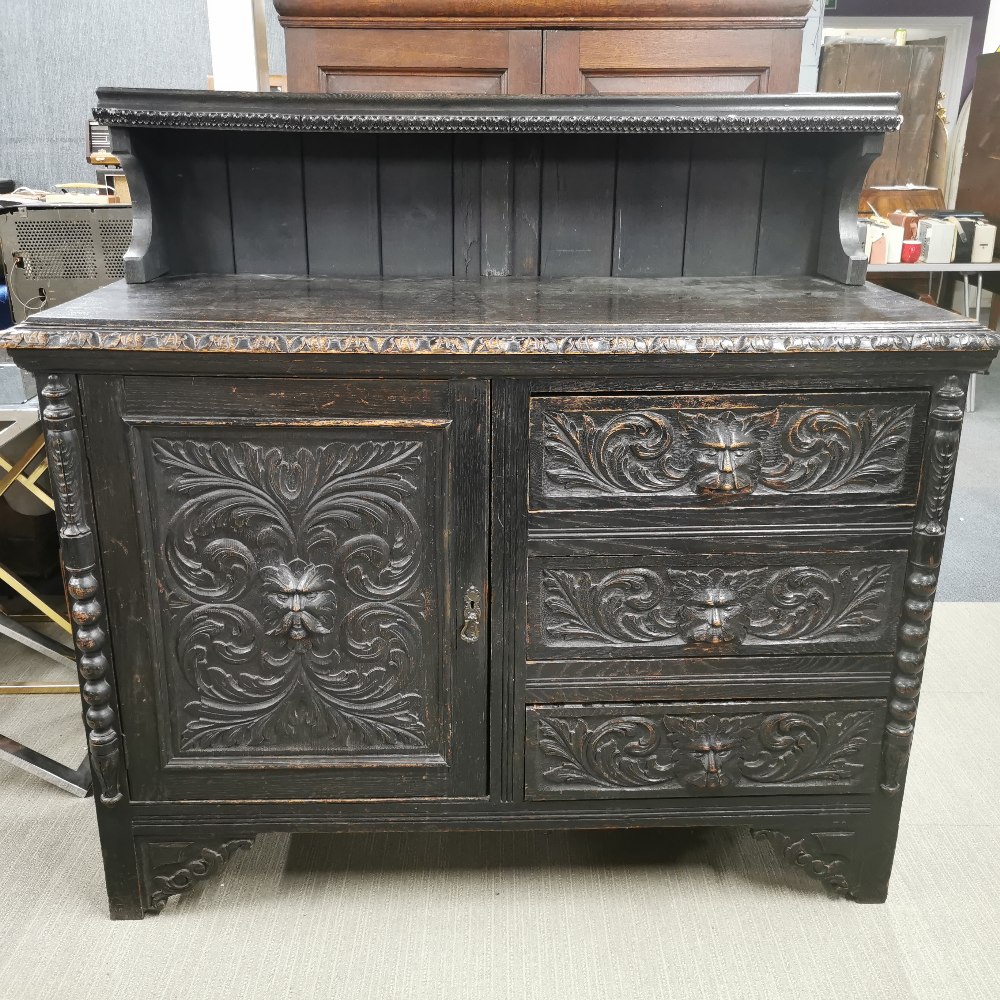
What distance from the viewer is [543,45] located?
1854 millimetres

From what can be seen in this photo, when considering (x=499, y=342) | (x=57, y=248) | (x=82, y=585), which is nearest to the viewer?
(x=499, y=342)

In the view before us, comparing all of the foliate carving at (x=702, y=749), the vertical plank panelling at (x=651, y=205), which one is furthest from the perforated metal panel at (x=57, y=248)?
the foliate carving at (x=702, y=749)

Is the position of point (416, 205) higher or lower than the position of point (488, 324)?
higher

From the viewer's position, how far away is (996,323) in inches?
221

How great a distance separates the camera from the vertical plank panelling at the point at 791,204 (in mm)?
1712

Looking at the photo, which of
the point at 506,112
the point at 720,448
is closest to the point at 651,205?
the point at 506,112

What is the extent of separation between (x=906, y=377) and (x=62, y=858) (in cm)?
165

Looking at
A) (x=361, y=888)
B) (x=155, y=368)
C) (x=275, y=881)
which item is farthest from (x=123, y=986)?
(x=155, y=368)

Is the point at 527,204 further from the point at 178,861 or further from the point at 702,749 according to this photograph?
the point at 178,861

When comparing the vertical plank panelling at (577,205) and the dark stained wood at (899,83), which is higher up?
the dark stained wood at (899,83)

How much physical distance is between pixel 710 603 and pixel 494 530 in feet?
1.16

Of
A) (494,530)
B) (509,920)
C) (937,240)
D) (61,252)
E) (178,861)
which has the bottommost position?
(509,920)

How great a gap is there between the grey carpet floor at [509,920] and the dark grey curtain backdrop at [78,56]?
447 cm

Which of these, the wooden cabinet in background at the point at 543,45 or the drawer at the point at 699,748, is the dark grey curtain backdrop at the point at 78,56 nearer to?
the wooden cabinet in background at the point at 543,45
